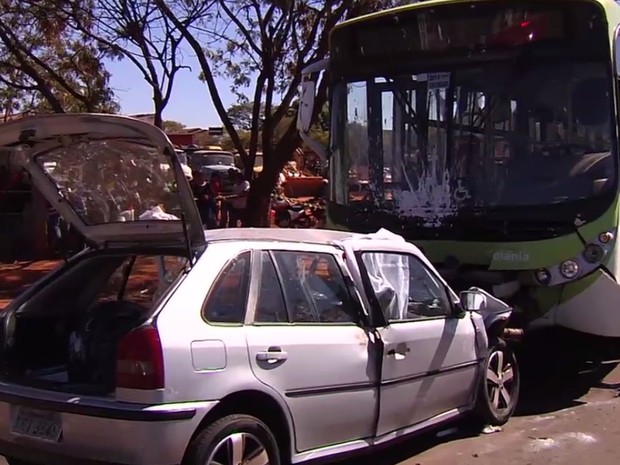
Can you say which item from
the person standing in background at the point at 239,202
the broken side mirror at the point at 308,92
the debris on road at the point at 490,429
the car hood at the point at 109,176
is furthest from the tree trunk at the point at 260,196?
the car hood at the point at 109,176

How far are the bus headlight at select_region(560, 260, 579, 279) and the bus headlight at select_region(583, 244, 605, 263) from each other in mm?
106

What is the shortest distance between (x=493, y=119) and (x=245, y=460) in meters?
4.48

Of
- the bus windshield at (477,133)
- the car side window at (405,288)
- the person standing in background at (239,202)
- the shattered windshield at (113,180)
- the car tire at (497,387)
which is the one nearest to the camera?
the shattered windshield at (113,180)

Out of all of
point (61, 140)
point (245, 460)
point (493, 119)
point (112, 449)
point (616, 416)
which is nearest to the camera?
point (112, 449)

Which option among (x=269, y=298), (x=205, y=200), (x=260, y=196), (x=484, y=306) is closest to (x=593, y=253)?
(x=484, y=306)

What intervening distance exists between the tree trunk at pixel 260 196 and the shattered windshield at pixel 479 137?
25.6 feet

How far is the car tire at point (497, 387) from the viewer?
672 cm

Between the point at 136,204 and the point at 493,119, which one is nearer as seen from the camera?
the point at 136,204

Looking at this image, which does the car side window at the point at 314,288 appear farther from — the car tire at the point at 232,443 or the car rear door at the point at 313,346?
the car tire at the point at 232,443

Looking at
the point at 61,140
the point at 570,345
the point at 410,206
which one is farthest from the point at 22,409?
the point at 570,345

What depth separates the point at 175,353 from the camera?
4582 millimetres

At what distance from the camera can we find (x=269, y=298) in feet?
17.0

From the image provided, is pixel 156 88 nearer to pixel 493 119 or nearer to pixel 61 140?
pixel 493 119

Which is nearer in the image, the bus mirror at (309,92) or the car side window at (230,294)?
the car side window at (230,294)
